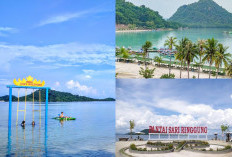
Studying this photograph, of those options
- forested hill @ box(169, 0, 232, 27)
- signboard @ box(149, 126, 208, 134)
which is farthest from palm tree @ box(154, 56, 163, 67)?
signboard @ box(149, 126, 208, 134)

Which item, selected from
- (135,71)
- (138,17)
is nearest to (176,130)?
(135,71)

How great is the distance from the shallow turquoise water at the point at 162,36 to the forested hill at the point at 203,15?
466 millimetres

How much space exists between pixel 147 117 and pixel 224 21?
20.5ft

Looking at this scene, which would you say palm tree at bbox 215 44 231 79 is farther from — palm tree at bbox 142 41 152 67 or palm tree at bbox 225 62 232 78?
palm tree at bbox 142 41 152 67

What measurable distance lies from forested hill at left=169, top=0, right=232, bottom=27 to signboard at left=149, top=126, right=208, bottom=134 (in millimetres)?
5523

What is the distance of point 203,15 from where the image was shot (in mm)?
18266

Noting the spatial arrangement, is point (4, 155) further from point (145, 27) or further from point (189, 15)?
point (189, 15)

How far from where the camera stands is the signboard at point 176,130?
15.5 m

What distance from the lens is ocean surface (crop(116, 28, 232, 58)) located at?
669 inches

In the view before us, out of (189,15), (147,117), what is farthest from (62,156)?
(189,15)

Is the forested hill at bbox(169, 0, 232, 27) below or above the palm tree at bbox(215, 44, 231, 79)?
above

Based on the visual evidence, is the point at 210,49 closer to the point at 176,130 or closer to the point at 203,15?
the point at 203,15

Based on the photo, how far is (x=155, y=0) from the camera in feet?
55.6

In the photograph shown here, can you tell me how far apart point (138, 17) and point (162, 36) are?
5.17 feet
